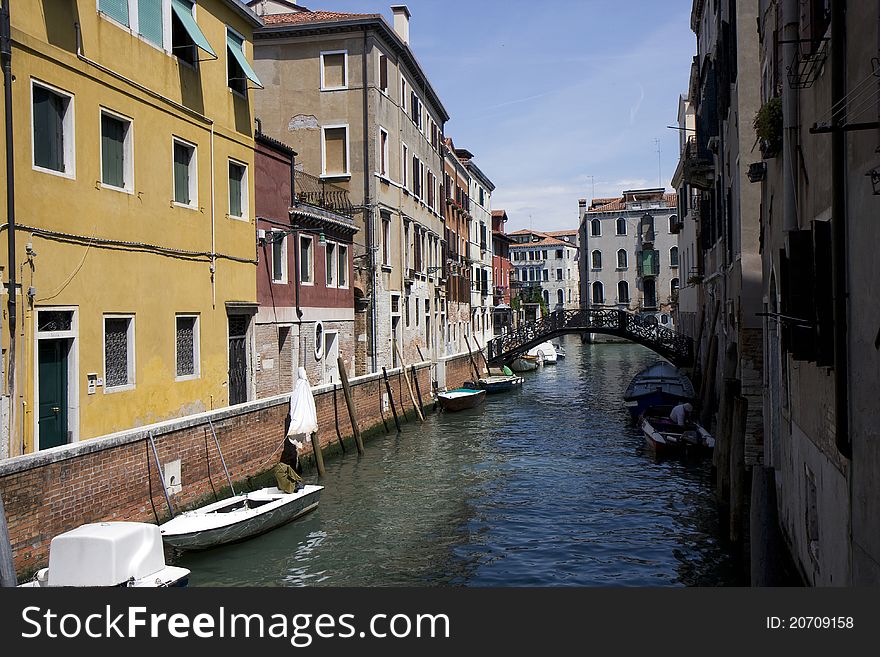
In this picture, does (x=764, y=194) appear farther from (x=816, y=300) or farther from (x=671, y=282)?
(x=671, y=282)

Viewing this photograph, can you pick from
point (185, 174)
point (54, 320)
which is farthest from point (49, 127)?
point (185, 174)

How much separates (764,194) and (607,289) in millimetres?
48071

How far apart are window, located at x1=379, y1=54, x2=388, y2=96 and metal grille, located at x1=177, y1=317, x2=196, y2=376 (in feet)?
38.0

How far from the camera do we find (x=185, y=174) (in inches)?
519

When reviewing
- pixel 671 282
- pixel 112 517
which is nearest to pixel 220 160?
pixel 112 517

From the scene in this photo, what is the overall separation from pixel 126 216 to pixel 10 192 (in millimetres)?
2211

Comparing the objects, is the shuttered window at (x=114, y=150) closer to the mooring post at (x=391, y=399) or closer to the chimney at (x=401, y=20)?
the mooring post at (x=391, y=399)

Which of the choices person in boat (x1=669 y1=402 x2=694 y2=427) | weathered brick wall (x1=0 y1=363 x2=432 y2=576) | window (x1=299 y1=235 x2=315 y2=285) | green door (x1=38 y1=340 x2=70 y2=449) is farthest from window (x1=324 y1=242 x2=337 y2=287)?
green door (x1=38 y1=340 x2=70 y2=449)

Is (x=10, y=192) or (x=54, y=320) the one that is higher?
(x=10, y=192)

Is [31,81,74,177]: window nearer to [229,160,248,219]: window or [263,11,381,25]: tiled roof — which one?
[229,160,248,219]: window

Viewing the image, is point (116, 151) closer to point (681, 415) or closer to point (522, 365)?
point (681, 415)

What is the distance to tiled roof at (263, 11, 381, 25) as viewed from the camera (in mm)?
22191

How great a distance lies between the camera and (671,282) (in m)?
55.6

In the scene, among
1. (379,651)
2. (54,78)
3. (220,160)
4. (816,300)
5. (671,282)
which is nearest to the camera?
(379,651)
